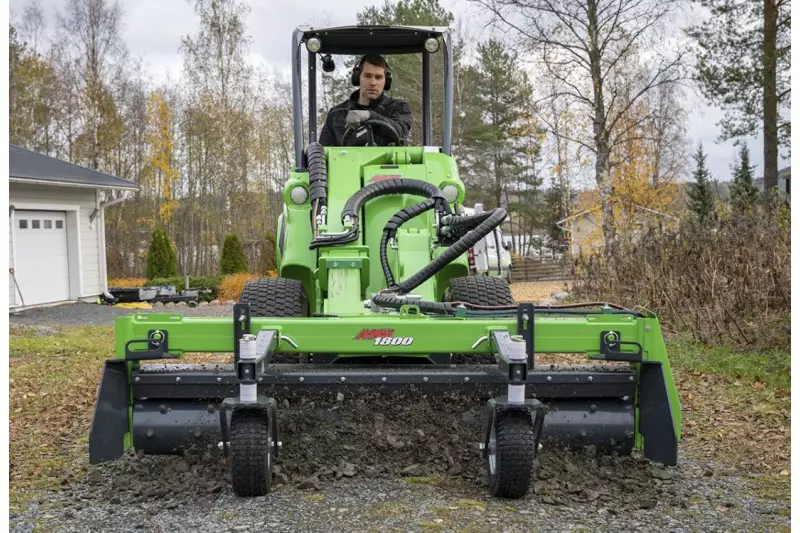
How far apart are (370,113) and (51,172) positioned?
13.3 m

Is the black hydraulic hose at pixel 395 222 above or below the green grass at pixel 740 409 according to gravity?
above

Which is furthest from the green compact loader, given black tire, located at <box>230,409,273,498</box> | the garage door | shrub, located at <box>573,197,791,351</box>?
the garage door

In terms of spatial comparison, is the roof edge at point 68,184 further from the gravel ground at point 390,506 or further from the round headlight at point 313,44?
the gravel ground at point 390,506

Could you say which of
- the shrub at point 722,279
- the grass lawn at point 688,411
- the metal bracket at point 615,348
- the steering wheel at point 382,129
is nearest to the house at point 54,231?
the grass lawn at point 688,411

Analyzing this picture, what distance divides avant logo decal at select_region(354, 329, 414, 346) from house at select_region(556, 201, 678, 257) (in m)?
8.67

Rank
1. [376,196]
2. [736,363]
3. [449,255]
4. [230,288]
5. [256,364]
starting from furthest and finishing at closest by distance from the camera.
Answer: [230,288] < [736,363] < [376,196] < [449,255] < [256,364]

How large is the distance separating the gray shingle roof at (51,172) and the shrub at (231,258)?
13.2 ft

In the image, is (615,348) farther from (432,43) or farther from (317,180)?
(432,43)

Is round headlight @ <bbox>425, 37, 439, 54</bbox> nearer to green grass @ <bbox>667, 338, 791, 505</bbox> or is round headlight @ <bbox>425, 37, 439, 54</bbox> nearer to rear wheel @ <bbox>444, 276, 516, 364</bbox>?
rear wheel @ <bbox>444, 276, 516, 364</bbox>

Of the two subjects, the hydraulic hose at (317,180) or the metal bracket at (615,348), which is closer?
the metal bracket at (615,348)

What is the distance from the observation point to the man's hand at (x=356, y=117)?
5.86 m

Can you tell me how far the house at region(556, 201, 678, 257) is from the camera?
13934 mm

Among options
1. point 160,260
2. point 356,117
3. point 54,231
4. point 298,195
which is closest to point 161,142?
point 160,260

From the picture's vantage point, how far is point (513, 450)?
3512 millimetres
